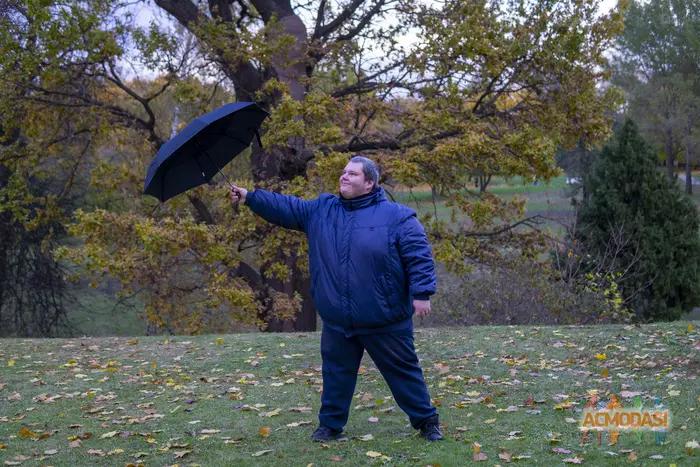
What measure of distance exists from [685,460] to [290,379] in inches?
163

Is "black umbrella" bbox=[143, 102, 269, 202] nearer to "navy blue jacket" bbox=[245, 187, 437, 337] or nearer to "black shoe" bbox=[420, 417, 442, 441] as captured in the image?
"navy blue jacket" bbox=[245, 187, 437, 337]

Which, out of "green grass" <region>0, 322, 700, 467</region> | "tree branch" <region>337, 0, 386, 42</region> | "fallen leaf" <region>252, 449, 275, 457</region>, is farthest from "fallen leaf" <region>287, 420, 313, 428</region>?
"tree branch" <region>337, 0, 386, 42</region>

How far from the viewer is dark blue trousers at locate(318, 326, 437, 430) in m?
5.04

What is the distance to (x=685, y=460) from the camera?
4.53 metres

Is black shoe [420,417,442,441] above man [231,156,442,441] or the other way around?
the other way around

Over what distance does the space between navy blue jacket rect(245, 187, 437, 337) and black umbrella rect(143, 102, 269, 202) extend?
1125 millimetres

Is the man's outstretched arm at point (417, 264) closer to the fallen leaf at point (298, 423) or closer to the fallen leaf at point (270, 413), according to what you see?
the fallen leaf at point (298, 423)

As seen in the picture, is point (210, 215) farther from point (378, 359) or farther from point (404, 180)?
point (378, 359)

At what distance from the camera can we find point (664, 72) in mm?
36656

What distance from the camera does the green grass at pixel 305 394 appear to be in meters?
5.16

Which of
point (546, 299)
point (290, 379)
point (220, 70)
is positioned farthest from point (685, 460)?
point (220, 70)

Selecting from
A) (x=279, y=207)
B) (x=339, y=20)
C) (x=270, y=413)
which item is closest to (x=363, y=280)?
(x=279, y=207)

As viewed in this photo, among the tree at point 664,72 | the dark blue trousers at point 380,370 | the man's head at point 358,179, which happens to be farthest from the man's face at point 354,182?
the tree at point 664,72

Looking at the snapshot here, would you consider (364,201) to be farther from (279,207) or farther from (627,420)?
(627,420)
